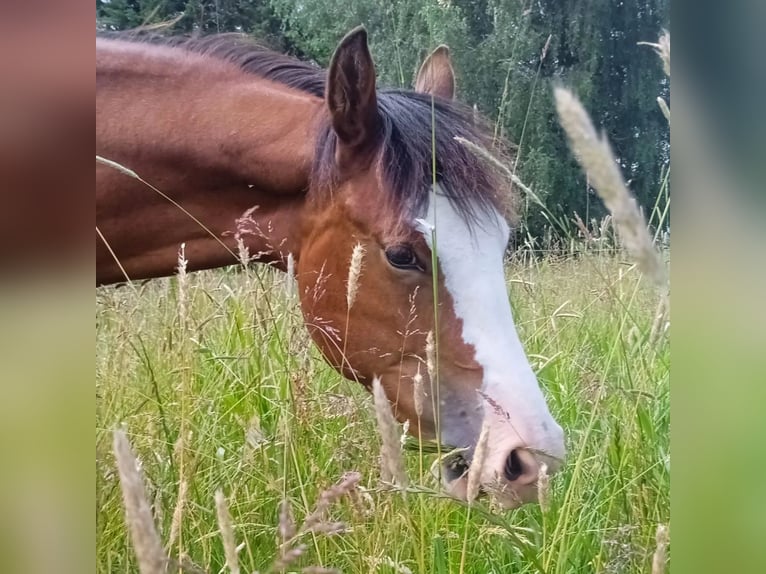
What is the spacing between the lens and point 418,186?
2.68 ft

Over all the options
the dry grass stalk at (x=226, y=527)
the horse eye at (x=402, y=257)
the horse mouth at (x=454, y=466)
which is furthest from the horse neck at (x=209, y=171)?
→ the dry grass stalk at (x=226, y=527)

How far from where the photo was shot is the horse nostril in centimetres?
77

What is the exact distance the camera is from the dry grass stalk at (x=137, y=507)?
1.15 feet

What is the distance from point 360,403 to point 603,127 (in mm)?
531

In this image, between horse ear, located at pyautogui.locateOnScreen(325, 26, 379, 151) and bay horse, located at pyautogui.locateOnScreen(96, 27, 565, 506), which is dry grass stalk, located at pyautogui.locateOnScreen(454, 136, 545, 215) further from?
horse ear, located at pyautogui.locateOnScreen(325, 26, 379, 151)

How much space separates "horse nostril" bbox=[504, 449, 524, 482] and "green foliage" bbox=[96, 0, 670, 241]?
1.07ft

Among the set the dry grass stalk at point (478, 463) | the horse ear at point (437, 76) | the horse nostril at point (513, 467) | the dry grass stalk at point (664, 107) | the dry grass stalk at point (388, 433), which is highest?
the horse ear at point (437, 76)

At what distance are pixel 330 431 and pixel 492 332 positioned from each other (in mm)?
262

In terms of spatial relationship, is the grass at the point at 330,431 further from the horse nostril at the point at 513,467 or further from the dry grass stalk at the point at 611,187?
the dry grass stalk at the point at 611,187

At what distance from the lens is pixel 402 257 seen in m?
0.82

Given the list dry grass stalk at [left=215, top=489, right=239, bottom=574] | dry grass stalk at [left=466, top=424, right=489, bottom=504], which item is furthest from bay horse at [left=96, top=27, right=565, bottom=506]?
dry grass stalk at [left=215, top=489, right=239, bottom=574]

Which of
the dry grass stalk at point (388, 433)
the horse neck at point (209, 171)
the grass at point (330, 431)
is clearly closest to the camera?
the dry grass stalk at point (388, 433)
